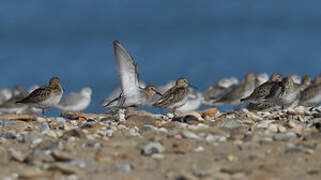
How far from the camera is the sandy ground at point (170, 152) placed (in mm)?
6977

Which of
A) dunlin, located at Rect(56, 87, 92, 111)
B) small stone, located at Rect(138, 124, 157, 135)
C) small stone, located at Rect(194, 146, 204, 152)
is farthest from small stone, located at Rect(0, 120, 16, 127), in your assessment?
dunlin, located at Rect(56, 87, 92, 111)

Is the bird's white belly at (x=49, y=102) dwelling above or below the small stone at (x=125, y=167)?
above

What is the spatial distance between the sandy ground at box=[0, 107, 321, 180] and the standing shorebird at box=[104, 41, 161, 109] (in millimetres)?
1910

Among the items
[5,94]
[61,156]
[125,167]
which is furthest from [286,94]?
[5,94]

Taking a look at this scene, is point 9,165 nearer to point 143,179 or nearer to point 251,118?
point 143,179

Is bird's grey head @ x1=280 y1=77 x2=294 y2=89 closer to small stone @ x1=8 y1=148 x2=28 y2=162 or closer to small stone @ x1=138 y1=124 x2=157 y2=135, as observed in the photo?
small stone @ x1=138 y1=124 x2=157 y2=135

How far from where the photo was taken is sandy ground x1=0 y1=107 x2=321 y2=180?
6.98m

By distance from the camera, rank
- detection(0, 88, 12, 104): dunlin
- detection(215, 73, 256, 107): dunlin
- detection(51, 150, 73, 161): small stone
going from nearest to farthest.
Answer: detection(51, 150, 73, 161): small stone → detection(215, 73, 256, 107): dunlin → detection(0, 88, 12, 104): dunlin

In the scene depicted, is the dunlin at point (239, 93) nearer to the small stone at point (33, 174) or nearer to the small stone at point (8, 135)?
the small stone at point (8, 135)

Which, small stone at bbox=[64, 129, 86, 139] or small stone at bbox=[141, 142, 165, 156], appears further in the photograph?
small stone at bbox=[64, 129, 86, 139]

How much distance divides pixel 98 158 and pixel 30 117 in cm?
624

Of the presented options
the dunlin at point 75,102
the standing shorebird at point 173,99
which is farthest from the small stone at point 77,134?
the dunlin at point 75,102

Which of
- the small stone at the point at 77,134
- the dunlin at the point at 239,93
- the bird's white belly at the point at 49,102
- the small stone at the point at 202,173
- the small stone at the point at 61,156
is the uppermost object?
the dunlin at the point at 239,93

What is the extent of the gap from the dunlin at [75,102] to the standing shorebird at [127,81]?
9.00 m
